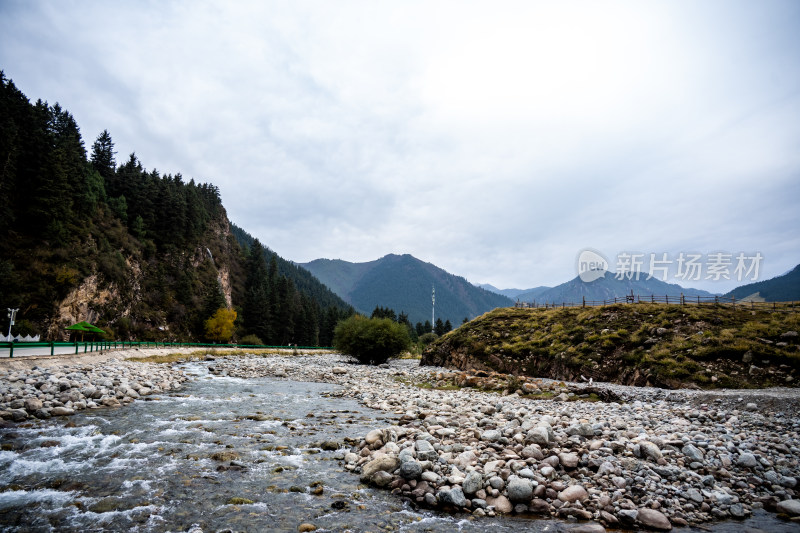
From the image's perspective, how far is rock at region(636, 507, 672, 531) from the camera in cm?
588

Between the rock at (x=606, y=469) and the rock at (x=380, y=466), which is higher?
the rock at (x=606, y=469)

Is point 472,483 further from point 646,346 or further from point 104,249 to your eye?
point 104,249

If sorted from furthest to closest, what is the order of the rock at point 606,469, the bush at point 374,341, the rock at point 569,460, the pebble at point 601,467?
the bush at point 374,341, the rock at point 569,460, the rock at point 606,469, the pebble at point 601,467

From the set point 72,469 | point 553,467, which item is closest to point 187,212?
point 72,469

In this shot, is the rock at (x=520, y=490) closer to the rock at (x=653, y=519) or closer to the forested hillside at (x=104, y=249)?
the rock at (x=653, y=519)

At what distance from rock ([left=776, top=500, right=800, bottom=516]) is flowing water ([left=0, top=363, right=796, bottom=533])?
346 millimetres

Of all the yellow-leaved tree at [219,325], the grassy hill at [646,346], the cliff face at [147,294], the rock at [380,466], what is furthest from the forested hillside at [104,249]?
the grassy hill at [646,346]

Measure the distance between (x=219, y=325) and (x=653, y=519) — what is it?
77013 mm

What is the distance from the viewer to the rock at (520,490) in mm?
6785

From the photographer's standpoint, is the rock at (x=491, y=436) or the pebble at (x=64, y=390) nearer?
the rock at (x=491, y=436)

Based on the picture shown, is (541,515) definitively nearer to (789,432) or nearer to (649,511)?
(649,511)

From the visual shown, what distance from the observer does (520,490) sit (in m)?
6.84

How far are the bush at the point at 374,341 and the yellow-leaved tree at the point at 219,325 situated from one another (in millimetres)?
29243

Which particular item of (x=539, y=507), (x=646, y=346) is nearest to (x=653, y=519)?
(x=539, y=507)
